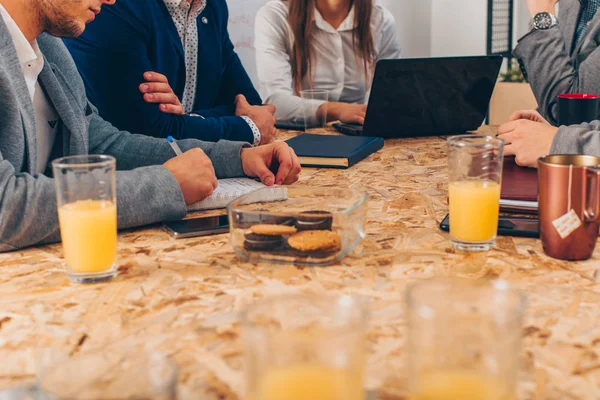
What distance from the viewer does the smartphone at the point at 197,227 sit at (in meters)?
1.18

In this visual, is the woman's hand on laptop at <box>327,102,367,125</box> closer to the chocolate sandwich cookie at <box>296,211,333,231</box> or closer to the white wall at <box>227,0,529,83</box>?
the chocolate sandwich cookie at <box>296,211,333,231</box>

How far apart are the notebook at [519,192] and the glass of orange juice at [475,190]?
188mm

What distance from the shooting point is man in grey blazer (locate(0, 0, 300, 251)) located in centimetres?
114

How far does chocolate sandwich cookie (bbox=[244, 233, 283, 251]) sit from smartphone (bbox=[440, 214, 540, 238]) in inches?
12.4

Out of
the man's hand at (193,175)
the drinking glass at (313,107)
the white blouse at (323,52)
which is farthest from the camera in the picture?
the white blouse at (323,52)

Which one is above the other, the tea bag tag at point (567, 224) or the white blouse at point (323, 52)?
the white blouse at point (323, 52)

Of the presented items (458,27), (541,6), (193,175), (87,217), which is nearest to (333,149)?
(193,175)

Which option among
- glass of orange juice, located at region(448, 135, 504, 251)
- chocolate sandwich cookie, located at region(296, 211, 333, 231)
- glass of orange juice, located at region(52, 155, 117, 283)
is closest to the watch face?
glass of orange juice, located at region(448, 135, 504, 251)

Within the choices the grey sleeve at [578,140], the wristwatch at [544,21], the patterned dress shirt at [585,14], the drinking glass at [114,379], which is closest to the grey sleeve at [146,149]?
the grey sleeve at [578,140]

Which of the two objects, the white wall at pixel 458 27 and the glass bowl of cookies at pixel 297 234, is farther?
the white wall at pixel 458 27

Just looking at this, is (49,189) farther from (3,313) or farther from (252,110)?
(252,110)

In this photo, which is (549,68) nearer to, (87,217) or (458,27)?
(87,217)

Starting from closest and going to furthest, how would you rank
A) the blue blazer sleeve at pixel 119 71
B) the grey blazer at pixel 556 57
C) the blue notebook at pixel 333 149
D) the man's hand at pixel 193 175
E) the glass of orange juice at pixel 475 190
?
the glass of orange juice at pixel 475 190, the man's hand at pixel 193 175, the blue notebook at pixel 333 149, the blue blazer sleeve at pixel 119 71, the grey blazer at pixel 556 57

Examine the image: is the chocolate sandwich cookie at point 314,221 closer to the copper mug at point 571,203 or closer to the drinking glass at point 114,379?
the copper mug at point 571,203
